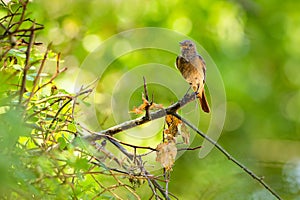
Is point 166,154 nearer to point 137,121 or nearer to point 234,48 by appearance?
point 137,121

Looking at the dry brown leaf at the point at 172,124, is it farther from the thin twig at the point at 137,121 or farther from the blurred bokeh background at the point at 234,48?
the blurred bokeh background at the point at 234,48

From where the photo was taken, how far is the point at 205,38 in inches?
109

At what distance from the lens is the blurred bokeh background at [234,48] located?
8.44 feet

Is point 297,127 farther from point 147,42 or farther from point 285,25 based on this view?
point 147,42

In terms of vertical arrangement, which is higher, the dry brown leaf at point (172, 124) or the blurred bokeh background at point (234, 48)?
the blurred bokeh background at point (234, 48)

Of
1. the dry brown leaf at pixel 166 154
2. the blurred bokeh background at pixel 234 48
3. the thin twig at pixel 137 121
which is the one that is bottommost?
the dry brown leaf at pixel 166 154

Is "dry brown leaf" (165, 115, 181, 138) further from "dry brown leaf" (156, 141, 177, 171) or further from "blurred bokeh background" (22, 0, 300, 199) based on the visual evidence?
"blurred bokeh background" (22, 0, 300, 199)

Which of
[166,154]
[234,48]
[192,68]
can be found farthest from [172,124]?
[234,48]

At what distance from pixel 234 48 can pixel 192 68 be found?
1.98 m

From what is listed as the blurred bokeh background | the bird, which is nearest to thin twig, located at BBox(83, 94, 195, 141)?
the bird

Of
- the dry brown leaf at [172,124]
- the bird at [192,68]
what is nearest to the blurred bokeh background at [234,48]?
the bird at [192,68]

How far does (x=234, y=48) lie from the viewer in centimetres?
287

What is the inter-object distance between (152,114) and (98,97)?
1293 millimetres

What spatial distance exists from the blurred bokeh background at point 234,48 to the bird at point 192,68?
116cm
